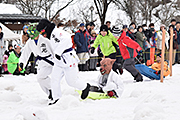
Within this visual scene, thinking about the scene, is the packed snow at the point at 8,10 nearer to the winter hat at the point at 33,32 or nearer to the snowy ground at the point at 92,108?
the snowy ground at the point at 92,108

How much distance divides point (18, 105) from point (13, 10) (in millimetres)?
27661

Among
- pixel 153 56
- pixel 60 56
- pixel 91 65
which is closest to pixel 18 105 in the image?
A: pixel 60 56

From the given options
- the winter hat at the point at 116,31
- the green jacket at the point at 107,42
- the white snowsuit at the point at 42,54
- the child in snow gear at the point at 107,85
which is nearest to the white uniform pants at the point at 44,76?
the white snowsuit at the point at 42,54

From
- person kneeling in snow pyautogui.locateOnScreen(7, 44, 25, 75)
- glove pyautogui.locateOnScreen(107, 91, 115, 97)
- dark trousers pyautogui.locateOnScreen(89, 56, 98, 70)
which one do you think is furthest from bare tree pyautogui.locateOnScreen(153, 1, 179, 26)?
glove pyautogui.locateOnScreen(107, 91, 115, 97)

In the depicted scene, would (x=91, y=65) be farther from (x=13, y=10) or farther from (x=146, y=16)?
(x=13, y=10)

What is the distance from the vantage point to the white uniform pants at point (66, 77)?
5621 mm

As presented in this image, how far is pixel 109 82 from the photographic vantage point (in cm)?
609

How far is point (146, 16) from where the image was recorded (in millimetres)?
25953

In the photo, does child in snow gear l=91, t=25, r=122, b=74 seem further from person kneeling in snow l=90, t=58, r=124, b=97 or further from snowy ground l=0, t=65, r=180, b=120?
person kneeling in snow l=90, t=58, r=124, b=97

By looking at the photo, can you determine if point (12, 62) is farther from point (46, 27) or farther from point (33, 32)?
point (46, 27)

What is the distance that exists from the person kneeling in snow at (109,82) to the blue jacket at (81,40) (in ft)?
16.8

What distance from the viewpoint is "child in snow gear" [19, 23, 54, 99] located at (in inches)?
230

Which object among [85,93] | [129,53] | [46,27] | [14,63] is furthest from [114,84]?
[14,63]

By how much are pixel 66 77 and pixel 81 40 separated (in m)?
5.94
